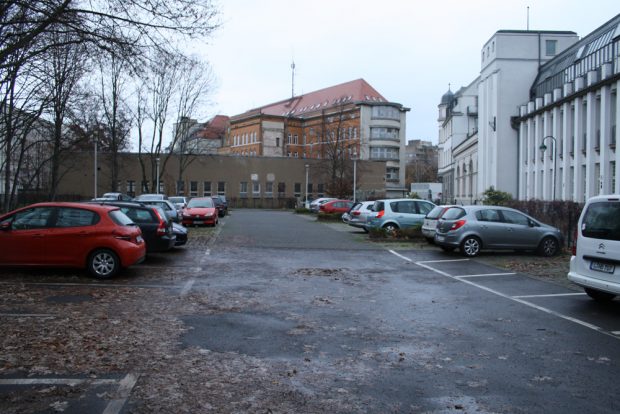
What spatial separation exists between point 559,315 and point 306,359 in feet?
15.8

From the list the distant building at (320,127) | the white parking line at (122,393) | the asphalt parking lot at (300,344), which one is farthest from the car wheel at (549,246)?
the distant building at (320,127)

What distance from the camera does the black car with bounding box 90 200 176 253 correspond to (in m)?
16.2

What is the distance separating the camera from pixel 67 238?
12.0 metres

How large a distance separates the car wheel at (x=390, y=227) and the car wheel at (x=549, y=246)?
704cm

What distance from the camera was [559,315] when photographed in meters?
9.32

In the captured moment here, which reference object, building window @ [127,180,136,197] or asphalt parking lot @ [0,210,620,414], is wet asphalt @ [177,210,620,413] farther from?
building window @ [127,180,136,197]

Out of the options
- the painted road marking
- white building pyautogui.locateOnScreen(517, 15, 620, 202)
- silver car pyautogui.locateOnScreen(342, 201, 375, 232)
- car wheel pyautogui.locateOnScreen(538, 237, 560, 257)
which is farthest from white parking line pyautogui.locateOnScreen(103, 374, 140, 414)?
white building pyautogui.locateOnScreen(517, 15, 620, 202)

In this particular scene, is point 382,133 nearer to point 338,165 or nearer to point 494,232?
point 338,165

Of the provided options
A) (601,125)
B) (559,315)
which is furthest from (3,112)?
(601,125)

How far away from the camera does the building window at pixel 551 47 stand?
54812 mm

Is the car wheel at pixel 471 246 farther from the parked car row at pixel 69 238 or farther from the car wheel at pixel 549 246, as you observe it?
the parked car row at pixel 69 238

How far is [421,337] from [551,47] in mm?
53929

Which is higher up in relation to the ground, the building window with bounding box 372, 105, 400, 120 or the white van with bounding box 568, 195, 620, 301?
the building window with bounding box 372, 105, 400, 120

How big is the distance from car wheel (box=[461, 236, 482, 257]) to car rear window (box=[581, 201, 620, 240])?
26.5 feet
